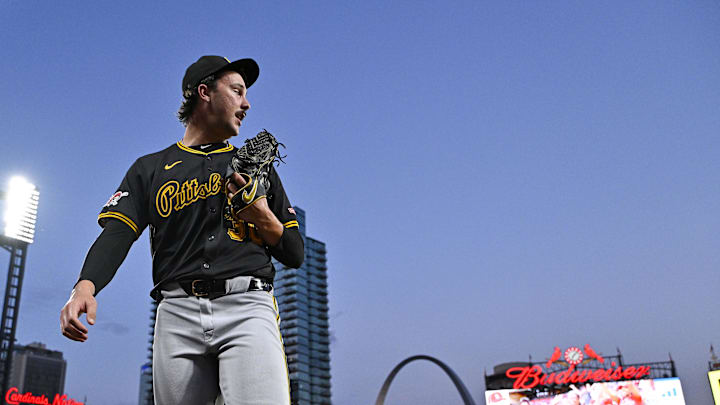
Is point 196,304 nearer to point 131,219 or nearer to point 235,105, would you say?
point 131,219

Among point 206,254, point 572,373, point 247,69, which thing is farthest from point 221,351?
point 572,373

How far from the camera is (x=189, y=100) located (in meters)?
2.73

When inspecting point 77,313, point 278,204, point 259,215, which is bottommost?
point 77,313

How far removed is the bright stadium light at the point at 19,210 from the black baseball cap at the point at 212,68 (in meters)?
37.0

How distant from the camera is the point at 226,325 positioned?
214 cm

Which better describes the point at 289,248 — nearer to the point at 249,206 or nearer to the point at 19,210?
the point at 249,206

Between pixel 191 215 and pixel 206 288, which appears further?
pixel 191 215

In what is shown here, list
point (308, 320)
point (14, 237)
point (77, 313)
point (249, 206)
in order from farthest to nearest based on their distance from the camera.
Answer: point (308, 320), point (14, 237), point (249, 206), point (77, 313)

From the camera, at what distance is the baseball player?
2.10 metres

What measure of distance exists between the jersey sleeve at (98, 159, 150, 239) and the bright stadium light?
1454 inches

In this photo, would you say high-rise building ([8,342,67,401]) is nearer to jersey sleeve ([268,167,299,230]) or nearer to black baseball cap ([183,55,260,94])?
black baseball cap ([183,55,260,94])

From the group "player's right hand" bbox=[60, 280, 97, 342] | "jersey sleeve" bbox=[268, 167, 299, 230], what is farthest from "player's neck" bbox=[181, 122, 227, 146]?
"player's right hand" bbox=[60, 280, 97, 342]

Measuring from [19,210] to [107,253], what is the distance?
37.8m

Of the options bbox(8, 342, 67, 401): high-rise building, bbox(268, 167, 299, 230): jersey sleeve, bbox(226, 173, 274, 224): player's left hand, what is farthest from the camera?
bbox(8, 342, 67, 401): high-rise building
